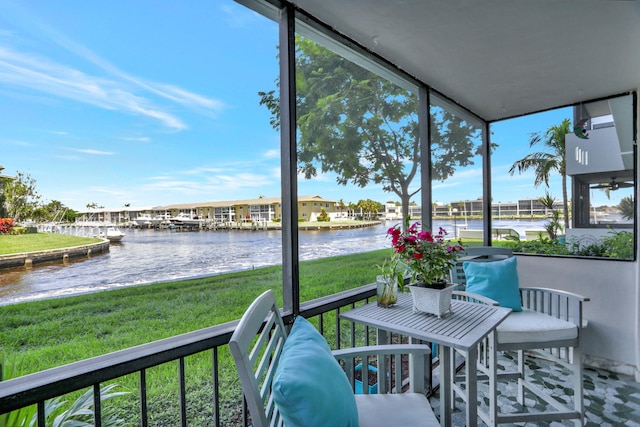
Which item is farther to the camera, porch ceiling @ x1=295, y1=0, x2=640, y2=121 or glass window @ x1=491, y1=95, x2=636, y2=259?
glass window @ x1=491, y1=95, x2=636, y2=259

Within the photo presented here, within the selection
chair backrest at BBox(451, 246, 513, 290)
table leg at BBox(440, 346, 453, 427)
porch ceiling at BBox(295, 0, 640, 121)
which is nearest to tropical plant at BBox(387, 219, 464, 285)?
table leg at BBox(440, 346, 453, 427)

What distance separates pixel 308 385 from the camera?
2.76ft

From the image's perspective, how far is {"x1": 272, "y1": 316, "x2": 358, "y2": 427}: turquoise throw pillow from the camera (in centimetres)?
80

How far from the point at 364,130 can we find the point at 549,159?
2.28 m

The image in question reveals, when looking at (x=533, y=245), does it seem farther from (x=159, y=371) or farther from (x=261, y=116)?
(x=159, y=371)

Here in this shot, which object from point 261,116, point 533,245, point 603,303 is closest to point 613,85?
point 533,245

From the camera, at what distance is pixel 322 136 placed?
164 inches

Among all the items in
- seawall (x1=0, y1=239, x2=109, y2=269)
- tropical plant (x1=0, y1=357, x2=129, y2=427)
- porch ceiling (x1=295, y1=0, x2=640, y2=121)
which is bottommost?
tropical plant (x1=0, y1=357, x2=129, y2=427)

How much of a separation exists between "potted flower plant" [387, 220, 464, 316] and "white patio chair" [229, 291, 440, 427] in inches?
12.6

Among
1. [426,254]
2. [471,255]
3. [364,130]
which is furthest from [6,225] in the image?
[364,130]

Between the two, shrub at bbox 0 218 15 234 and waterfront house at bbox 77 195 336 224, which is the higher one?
waterfront house at bbox 77 195 336 224

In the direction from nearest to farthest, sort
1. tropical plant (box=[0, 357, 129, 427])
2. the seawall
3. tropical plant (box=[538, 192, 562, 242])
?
tropical plant (box=[0, 357, 129, 427])
the seawall
tropical plant (box=[538, 192, 562, 242])

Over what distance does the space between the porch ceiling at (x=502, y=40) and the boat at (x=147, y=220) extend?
5.19 ft

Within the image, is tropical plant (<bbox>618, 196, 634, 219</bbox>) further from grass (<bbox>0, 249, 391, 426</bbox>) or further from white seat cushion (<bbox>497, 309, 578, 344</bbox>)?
grass (<bbox>0, 249, 391, 426</bbox>)
